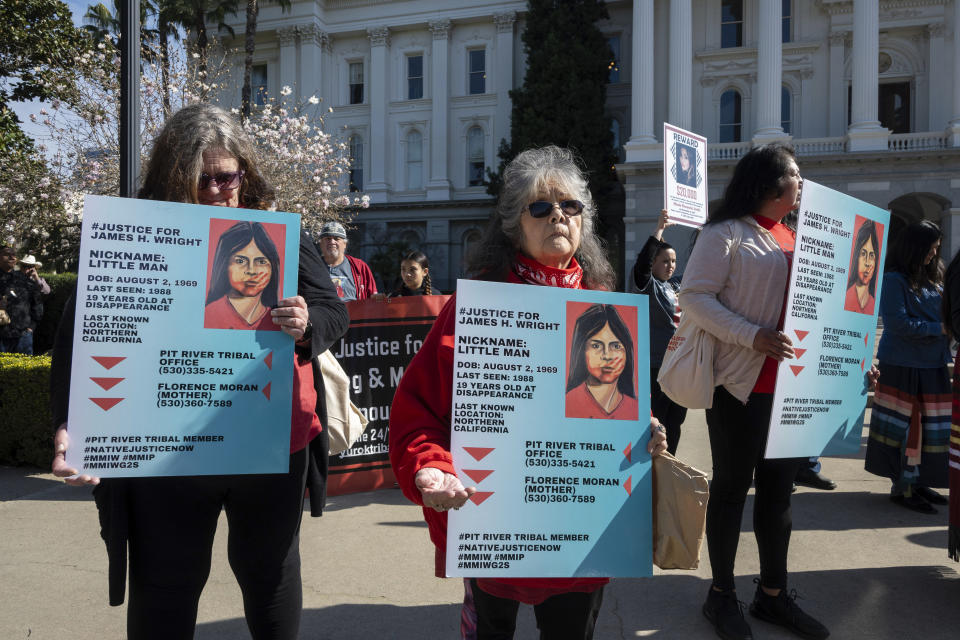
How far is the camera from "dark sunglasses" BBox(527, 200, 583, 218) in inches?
79.4

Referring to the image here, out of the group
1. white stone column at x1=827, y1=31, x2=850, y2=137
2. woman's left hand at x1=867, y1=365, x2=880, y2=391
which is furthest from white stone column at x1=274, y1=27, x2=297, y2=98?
woman's left hand at x1=867, y1=365, x2=880, y2=391

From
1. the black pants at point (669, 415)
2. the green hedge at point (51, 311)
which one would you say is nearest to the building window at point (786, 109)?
the green hedge at point (51, 311)

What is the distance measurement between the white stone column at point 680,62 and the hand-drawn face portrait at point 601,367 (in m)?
28.6

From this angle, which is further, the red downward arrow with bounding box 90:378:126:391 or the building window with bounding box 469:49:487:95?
the building window with bounding box 469:49:487:95

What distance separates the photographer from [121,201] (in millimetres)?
1852

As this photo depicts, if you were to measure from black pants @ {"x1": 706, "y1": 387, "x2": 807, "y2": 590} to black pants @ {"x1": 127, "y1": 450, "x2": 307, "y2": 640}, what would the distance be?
1.82 m

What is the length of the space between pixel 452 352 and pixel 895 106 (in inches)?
1314

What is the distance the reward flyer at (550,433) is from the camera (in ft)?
5.82

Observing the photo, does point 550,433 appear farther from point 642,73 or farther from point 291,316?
point 642,73

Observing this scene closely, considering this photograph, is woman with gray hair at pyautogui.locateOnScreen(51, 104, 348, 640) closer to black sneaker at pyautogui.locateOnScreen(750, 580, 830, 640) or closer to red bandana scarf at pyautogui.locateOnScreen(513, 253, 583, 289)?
red bandana scarf at pyautogui.locateOnScreen(513, 253, 583, 289)

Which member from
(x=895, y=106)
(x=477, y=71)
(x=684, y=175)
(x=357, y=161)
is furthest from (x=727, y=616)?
(x=357, y=161)

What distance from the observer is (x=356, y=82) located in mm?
37844

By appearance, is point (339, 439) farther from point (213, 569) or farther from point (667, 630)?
point (667, 630)

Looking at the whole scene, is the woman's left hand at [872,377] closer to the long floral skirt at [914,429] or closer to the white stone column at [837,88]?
the long floral skirt at [914,429]
